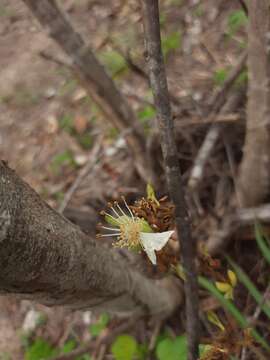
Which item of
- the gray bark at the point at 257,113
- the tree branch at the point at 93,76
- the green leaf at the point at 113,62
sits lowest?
the gray bark at the point at 257,113

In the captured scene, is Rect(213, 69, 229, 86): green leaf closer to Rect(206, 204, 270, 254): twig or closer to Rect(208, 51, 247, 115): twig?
Rect(208, 51, 247, 115): twig

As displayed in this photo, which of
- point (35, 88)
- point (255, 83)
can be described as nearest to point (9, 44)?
point (35, 88)

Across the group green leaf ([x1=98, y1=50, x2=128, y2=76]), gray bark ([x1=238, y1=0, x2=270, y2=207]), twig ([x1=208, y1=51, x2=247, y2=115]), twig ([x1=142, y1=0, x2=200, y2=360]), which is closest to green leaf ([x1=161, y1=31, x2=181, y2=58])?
green leaf ([x1=98, y1=50, x2=128, y2=76])

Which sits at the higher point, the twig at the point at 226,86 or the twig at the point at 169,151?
the twig at the point at 226,86

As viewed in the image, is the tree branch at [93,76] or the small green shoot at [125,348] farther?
the small green shoot at [125,348]

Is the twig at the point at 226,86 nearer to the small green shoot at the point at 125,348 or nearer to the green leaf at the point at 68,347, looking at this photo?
the small green shoot at the point at 125,348

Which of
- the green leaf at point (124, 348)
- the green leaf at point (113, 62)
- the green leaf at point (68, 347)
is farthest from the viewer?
the green leaf at point (113, 62)

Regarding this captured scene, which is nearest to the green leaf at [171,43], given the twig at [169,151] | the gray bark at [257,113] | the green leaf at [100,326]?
the gray bark at [257,113]

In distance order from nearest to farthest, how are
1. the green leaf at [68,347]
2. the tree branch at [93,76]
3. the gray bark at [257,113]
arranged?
the gray bark at [257,113], the tree branch at [93,76], the green leaf at [68,347]

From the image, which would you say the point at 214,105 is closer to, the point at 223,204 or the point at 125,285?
the point at 223,204
